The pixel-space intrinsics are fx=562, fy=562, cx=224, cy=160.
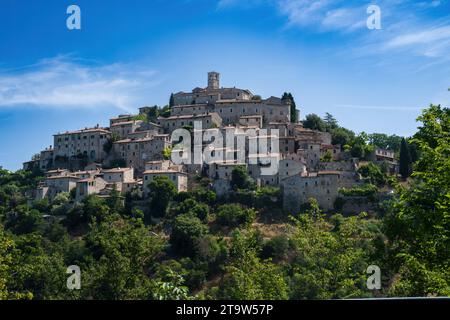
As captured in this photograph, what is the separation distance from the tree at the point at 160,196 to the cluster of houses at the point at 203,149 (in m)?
2.43

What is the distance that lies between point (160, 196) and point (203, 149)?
10.4 metres

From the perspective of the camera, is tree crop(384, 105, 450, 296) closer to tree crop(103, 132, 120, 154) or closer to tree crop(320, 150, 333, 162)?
tree crop(320, 150, 333, 162)

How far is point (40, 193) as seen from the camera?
6694cm

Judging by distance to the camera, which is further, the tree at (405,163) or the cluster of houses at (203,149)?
the tree at (405,163)

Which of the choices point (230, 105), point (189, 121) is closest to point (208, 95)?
point (230, 105)

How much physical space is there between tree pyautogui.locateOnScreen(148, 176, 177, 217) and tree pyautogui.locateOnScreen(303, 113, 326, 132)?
2469 centimetres

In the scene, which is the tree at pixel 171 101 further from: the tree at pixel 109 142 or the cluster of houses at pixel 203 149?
the tree at pixel 109 142

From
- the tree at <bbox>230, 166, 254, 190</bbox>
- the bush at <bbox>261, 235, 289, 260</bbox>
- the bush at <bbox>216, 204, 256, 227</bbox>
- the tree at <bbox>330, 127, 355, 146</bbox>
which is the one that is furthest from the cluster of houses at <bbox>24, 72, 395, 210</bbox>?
the bush at <bbox>261, 235, 289, 260</bbox>

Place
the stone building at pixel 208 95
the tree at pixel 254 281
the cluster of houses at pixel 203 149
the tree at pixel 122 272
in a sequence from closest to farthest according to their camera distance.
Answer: the tree at pixel 254 281, the tree at pixel 122 272, the cluster of houses at pixel 203 149, the stone building at pixel 208 95

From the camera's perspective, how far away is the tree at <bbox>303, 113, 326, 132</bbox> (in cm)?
7675

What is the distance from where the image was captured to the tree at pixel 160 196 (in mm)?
59906

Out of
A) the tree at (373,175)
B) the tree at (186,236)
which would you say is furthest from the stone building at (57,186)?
the tree at (373,175)
